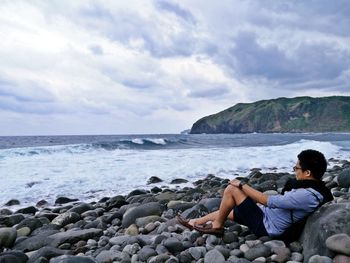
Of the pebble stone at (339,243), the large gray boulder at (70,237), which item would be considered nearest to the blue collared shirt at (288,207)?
the pebble stone at (339,243)

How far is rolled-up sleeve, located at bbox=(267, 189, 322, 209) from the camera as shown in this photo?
4395 mm

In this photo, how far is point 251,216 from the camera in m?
5.04

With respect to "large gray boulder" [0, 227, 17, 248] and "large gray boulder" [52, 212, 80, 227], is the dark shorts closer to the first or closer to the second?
"large gray boulder" [0, 227, 17, 248]

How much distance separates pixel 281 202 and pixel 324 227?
1.91 feet

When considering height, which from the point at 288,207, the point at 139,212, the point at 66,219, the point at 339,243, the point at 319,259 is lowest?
the point at 66,219

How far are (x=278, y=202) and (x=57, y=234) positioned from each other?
11.7ft

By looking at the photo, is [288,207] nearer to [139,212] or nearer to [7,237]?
[139,212]

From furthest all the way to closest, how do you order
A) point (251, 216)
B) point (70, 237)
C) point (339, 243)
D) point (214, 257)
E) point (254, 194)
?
1. point (70, 237)
2. point (251, 216)
3. point (254, 194)
4. point (214, 257)
5. point (339, 243)

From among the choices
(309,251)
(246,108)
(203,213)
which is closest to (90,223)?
(203,213)

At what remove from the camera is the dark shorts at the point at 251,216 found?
4897 mm

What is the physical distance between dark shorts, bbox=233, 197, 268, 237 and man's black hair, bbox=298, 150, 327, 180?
90 cm

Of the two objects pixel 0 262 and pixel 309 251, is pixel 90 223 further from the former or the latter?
pixel 309 251

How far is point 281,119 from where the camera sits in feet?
432

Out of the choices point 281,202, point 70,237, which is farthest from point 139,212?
point 281,202
